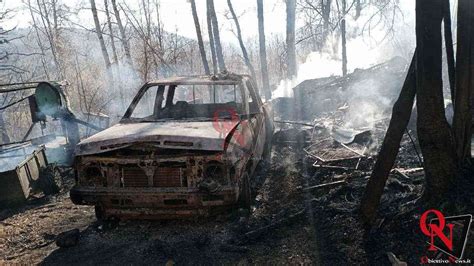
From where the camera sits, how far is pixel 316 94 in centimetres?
1542

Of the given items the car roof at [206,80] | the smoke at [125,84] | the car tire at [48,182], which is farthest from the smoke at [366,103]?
the smoke at [125,84]

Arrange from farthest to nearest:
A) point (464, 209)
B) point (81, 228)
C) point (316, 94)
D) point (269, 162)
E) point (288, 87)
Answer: point (288, 87), point (316, 94), point (269, 162), point (81, 228), point (464, 209)

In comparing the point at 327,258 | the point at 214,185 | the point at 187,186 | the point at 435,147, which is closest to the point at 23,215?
the point at 187,186

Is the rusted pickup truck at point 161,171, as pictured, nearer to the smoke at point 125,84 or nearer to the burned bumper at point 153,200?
the burned bumper at point 153,200

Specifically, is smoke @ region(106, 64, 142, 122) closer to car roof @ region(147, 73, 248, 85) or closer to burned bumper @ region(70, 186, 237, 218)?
car roof @ region(147, 73, 248, 85)

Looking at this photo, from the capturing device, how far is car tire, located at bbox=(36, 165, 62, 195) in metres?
6.38

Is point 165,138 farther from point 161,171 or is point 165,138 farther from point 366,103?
point 366,103

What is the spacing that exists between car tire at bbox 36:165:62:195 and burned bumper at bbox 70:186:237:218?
2605mm

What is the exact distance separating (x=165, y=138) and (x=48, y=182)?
363 cm

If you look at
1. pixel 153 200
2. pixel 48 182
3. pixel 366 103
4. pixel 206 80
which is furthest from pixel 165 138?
pixel 366 103

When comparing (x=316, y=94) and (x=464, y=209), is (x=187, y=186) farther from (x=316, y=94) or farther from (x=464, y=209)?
(x=316, y=94)

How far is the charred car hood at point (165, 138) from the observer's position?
3.96 m

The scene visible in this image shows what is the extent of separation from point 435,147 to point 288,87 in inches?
656

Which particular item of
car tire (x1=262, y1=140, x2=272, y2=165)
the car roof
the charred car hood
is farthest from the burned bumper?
car tire (x1=262, y1=140, x2=272, y2=165)
